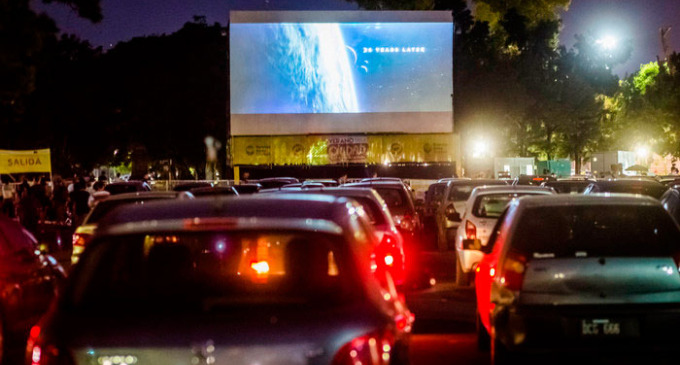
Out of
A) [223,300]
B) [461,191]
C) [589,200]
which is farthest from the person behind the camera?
[461,191]

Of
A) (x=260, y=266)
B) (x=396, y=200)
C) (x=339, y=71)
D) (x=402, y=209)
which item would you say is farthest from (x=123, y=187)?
(x=339, y=71)

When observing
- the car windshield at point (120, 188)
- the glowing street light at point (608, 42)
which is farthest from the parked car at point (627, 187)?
the glowing street light at point (608, 42)

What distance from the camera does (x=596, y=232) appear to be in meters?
8.05

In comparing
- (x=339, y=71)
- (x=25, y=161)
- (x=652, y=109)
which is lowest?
(x=25, y=161)

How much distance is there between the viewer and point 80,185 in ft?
81.0

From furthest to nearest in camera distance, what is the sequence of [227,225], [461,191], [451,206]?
[461,191]
[451,206]
[227,225]

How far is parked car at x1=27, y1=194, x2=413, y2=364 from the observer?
4141 millimetres

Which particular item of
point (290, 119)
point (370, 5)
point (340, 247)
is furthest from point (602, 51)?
point (340, 247)

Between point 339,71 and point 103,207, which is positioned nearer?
point 103,207

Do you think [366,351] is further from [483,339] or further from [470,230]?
[470,230]

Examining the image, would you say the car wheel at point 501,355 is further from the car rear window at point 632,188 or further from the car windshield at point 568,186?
the car windshield at point 568,186

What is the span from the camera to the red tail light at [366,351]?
13.6ft

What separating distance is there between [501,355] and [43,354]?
422 centimetres

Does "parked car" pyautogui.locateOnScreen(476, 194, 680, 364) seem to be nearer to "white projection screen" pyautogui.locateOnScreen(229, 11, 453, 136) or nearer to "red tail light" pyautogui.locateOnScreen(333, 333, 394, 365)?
"red tail light" pyautogui.locateOnScreen(333, 333, 394, 365)
